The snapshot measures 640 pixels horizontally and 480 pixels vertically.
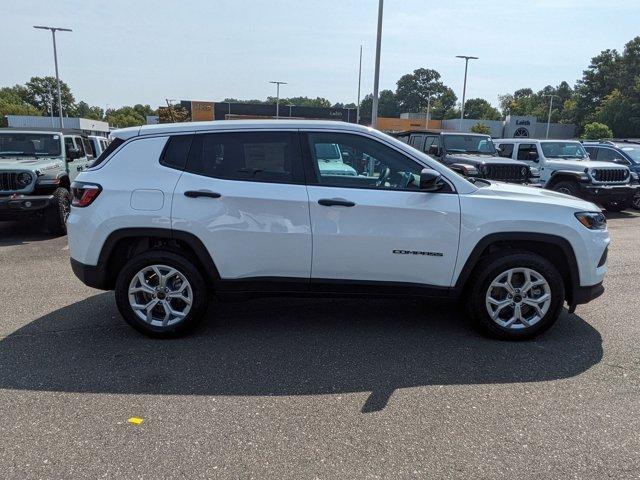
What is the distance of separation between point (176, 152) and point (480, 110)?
4953 inches

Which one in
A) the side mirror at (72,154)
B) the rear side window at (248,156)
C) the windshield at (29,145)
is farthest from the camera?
the side mirror at (72,154)

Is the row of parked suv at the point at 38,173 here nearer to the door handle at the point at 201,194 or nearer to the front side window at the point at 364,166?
the door handle at the point at 201,194

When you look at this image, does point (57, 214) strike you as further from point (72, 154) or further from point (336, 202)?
point (336, 202)

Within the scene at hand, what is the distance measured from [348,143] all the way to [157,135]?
1.63 metres

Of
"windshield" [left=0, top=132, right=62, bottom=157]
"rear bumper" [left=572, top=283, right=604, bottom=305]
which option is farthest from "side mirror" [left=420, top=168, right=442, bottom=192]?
"windshield" [left=0, top=132, right=62, bottom=157]

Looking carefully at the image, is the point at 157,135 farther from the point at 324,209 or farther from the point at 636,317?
the point at 636,317

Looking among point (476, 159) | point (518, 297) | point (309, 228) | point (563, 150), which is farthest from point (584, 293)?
point (563, 150)

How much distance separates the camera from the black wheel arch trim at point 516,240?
4199mm

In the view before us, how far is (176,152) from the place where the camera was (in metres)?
4.32

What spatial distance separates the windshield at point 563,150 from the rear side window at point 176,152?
12101 millimetres

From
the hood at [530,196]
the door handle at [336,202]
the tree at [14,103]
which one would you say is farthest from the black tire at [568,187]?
the tree at [14,103]

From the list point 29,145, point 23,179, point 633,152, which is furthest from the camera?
point 633,152

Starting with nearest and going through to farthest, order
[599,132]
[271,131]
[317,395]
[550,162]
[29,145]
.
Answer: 1. [317,395]
2. [271,131]
3. [29,145]
4. [550,162]
5. [599,132]

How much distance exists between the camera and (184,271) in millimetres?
4250
